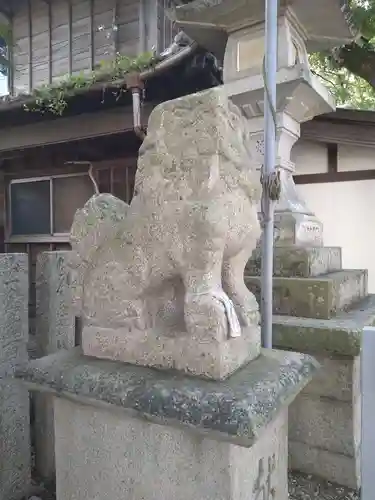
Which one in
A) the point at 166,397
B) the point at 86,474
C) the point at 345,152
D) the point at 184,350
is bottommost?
the point at 86,474

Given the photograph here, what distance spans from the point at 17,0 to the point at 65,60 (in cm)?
160

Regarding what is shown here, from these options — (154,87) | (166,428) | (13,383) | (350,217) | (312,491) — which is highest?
(154,87)

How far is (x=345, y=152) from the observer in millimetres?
4273

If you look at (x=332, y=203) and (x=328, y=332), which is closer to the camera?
(x=328, y=332)

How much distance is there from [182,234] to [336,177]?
3533mm

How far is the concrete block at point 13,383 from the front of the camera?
191 cm

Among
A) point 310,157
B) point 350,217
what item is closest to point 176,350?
point 350,217

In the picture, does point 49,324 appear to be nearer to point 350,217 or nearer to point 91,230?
point 91,230

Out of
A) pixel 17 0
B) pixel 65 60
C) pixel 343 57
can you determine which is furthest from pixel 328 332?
pixel 17 0

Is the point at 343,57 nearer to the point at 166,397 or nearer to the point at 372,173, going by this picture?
the point at 372,173

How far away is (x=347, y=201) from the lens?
4266mm

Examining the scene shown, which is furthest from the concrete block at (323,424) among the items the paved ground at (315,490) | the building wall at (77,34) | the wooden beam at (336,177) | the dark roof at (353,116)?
the building wall at (77,34)

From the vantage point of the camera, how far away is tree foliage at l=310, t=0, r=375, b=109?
13.6ft

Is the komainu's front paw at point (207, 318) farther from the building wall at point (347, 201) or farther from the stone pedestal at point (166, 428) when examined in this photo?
the building wall at point (347, 201)
